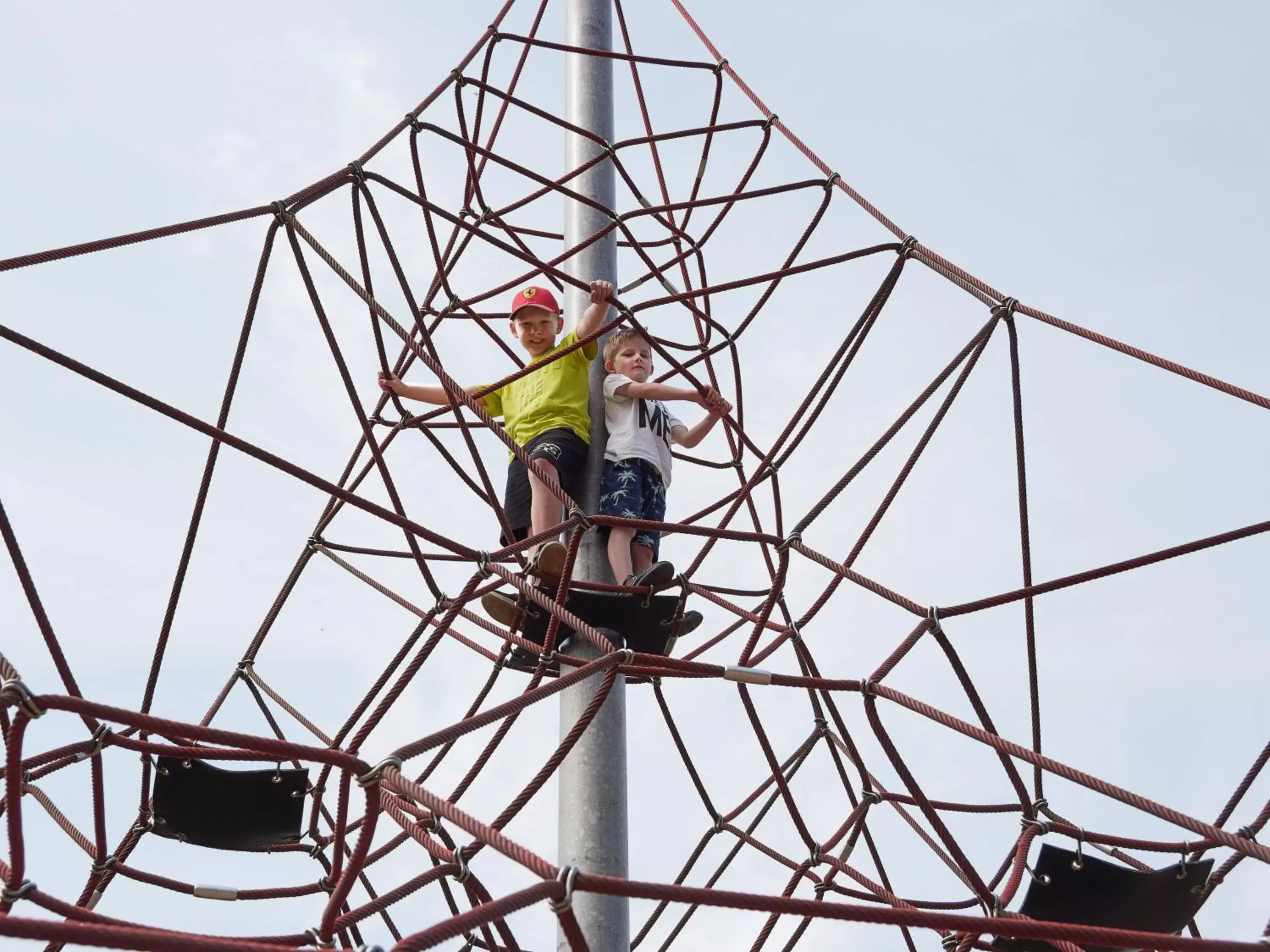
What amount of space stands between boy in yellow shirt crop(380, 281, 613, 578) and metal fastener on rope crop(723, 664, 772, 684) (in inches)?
72.0

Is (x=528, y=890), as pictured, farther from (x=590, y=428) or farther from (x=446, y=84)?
(x=446, y=84)

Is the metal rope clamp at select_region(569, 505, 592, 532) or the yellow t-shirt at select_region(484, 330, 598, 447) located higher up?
the yellow t-shirt at select_region(484, 330, 598, 447)

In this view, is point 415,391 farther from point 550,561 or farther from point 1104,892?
point 1104,892

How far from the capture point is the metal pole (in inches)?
244

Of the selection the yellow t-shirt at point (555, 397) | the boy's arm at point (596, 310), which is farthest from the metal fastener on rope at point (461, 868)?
the boy's arm at point (596, 310)

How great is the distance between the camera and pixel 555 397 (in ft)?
25.8

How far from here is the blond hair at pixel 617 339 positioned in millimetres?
8062

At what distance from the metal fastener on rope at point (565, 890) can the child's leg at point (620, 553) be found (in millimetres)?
3137

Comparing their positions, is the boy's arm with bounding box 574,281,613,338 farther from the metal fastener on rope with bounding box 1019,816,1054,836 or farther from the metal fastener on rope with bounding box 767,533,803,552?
the metal fastener on rope with bounding box 1019,816,1054,836

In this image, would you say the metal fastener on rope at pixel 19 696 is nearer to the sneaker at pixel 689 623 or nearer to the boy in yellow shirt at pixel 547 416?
the boy in yellow shirt at pixel 547 416

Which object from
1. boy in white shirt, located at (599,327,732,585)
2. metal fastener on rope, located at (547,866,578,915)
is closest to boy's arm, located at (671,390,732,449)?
boy in white shirt, located at (599,327,732,585)

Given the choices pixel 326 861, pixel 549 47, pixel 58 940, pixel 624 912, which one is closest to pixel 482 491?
pixel 326 861

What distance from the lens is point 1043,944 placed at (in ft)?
22.7

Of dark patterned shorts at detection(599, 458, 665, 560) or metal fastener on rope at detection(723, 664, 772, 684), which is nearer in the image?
metal fastener on rope at detection(723, 664, 772, 684)
